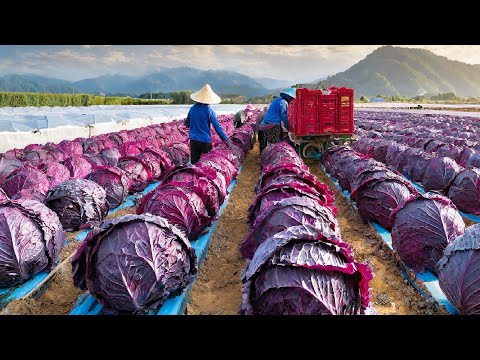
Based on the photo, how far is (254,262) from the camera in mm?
3432

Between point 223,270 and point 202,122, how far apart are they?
5730 mm

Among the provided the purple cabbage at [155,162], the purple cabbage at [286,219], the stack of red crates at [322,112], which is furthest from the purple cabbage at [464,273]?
the stack of red crates at [322,112]

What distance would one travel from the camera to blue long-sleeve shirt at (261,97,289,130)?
13625 mm

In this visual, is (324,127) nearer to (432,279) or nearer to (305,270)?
(432,279)

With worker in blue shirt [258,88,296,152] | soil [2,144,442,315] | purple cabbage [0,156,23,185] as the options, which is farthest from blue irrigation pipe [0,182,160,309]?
worker in blue shirt [258,88,296,152]

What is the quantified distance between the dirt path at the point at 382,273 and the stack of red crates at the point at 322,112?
5.66m

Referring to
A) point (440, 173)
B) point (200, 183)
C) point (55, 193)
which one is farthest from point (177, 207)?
point (440, 173)

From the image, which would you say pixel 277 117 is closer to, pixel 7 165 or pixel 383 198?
pixel 383 198

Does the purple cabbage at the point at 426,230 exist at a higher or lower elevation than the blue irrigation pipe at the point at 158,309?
higher

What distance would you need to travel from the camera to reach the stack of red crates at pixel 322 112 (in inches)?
505

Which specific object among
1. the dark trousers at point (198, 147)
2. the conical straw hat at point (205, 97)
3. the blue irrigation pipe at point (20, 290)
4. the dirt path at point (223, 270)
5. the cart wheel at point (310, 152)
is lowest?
the dirt path at point (223, 270)

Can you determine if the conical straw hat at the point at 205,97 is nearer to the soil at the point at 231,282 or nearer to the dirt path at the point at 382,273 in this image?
the soil at the point at 231,282

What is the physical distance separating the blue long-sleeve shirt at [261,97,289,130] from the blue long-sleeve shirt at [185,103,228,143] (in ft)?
13.2

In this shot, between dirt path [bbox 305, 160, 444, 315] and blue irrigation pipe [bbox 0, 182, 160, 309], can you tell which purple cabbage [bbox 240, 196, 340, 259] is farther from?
blue irrigation pipe [bbox 0, 182, 160, 309]
